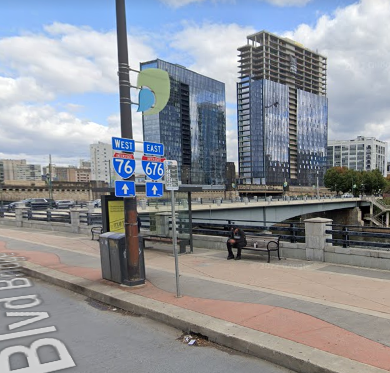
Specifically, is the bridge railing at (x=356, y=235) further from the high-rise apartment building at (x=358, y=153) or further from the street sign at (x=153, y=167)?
the high-rise apartment building at (x=358, y=153)

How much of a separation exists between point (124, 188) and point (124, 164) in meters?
0.47

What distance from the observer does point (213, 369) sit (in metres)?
3.84

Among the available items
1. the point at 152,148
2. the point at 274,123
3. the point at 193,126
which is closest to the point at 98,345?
the point at 152,148

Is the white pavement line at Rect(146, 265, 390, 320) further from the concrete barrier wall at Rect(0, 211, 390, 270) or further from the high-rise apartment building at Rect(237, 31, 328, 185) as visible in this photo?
the high-rise apartment building at Rect(237, 31, 328, 185)

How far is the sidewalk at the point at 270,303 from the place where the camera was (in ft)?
12.9

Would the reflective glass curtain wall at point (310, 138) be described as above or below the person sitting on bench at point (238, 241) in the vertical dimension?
above

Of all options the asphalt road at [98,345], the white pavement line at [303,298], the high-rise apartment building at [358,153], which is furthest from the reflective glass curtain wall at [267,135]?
the asphalt road at [98,345]

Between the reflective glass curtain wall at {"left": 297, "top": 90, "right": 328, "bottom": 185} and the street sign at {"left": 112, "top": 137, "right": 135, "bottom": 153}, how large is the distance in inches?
6668

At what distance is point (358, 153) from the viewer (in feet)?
623

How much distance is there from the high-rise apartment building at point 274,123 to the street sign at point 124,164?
150373 mm

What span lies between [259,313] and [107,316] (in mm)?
2541

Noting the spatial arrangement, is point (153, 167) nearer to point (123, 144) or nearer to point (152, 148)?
point (152, 148)

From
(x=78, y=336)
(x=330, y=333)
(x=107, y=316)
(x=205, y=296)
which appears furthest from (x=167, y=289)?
(x=330, y=333)

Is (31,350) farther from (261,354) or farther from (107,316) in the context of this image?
(261,354)
